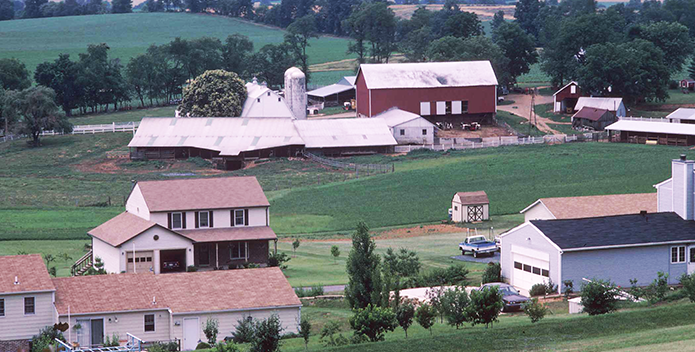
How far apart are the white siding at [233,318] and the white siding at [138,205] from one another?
1586cm

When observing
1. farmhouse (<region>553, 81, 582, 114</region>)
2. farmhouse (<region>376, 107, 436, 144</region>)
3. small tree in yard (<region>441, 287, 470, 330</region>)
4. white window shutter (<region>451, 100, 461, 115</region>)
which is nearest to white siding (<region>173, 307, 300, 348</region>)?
small tree in yard (<region>441, 287, 470, 330</region>)

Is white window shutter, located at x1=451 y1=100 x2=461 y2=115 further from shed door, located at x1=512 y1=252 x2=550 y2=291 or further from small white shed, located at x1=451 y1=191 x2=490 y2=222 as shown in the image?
shed door, located at x1=512 y1=252 x2=550 y2=291

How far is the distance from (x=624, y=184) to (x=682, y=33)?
54772 mm

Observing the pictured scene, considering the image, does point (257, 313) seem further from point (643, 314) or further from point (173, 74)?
point (173, 74)

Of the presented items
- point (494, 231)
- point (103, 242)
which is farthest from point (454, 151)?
point (103, 242)

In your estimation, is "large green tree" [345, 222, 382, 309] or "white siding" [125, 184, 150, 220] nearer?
"large green tree" [345, 222, 382, 309]

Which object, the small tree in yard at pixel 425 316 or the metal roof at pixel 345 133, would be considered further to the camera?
the metal roof at pixel 345 133

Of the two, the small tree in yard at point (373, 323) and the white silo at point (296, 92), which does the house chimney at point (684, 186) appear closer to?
the small tree in yard at point (373, 323)

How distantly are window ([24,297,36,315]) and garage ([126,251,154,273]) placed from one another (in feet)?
40.7

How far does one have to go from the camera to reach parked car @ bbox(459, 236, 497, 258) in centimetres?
5353

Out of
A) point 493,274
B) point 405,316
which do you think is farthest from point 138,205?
point 405,316

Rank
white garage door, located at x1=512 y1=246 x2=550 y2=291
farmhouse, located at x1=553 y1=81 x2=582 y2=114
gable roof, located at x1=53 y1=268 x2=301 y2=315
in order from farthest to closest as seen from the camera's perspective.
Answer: farmhouse, located at x1=553 y1=81 x2=582 y2=114
white garage door, located at x1=512 y1=246 x2=550 y2=291
gable roof, located at x1=53 y1=268 x2=301 y2=315

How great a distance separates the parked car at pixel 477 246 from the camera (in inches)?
2108

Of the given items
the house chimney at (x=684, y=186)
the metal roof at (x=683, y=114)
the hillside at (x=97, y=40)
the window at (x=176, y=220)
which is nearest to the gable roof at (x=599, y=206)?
the house chimney at (x=684, y=186)
